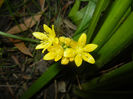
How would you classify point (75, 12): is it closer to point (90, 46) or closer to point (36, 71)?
point (90, 46)

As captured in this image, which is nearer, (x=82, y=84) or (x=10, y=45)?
(x=82, y=84)

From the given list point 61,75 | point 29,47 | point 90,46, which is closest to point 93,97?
point 90,46

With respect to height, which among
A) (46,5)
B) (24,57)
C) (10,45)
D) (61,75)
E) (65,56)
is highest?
(46,5)

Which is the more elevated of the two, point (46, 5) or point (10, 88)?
point (46, 5)

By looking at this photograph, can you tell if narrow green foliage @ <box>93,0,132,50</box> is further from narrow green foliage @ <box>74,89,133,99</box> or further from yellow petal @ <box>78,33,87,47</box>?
narrow green foliage @ <box>74,89,133,99</box>

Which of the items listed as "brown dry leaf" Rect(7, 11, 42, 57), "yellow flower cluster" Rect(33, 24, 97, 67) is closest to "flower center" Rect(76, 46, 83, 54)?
"yellow flower cluster" Rect(33, 24, 97, 67)

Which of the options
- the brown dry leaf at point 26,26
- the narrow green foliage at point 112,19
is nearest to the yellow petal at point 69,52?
the narrow green foliage at point 112,19

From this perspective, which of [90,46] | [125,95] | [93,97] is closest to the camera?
[125,95]
